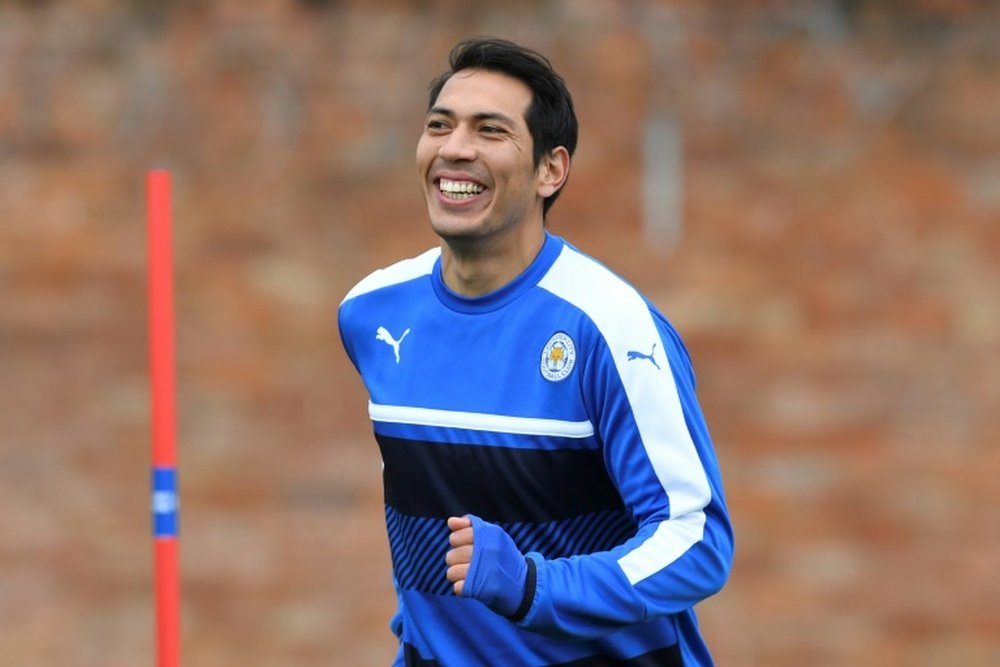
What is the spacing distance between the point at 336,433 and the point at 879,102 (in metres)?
2.47

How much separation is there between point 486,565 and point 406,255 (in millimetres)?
4093

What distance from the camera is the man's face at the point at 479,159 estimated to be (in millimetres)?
3469

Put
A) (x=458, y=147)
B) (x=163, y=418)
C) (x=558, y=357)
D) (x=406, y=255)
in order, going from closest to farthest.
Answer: (x=558, y=357)
(x=458, y=147)
(x=163, y=418)
(x=406, y=255)

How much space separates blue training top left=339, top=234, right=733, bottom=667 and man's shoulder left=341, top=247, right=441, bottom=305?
0.24 ft

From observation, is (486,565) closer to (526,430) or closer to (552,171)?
(526,430)

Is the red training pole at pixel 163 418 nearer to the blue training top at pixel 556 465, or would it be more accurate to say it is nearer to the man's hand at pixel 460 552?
the blue training top at pixel 556 465

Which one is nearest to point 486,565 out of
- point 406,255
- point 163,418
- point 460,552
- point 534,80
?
point 460,552

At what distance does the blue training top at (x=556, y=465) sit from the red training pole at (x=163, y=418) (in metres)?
0.54

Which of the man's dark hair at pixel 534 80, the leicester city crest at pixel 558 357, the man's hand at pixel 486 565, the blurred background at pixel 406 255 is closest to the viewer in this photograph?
the man's hand at pixel 486 565

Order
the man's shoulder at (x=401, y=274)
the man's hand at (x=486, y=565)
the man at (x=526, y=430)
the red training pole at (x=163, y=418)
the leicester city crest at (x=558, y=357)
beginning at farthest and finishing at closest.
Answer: the red training pole at (x=163, y=418)
the man's shoulder at (x=401, y=274)
the leicester city crest at (x=558, y=357)
the man at (x=526, y=430)
the man's hand at (x=486, y=565)

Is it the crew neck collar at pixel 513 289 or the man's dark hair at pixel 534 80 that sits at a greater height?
the man's dark hair at pixel 534 80

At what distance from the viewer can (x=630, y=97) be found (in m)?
7.11

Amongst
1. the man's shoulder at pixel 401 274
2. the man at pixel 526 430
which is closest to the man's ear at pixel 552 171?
the man at pixel 526 430

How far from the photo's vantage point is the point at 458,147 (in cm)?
347
